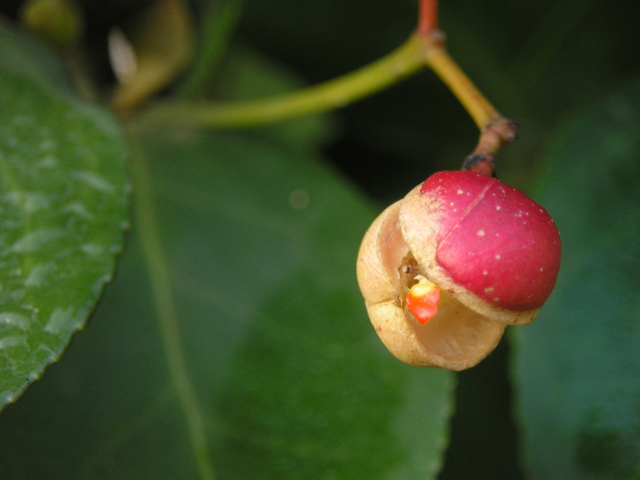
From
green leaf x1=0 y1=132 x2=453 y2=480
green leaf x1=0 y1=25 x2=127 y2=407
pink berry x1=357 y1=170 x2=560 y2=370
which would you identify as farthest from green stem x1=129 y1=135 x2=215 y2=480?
pink berry x1=357 y1=170 x2=560 y2=370

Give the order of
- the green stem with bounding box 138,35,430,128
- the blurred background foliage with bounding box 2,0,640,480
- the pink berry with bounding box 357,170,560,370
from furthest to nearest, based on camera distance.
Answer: the blurred background foliage with bounding box 2,0,640,480
the green stem with bounding box 138,35,430,128
the pink berry with bounding box 357,170,560,370

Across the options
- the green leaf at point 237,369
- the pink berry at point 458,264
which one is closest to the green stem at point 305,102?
the green leaf at point 237,369

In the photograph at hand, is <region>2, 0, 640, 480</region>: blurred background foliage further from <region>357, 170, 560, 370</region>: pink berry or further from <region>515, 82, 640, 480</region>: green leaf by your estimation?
<region>357, 170, 560, 370</region>: pink berry

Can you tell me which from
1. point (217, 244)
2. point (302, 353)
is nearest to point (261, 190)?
point (217, 244)

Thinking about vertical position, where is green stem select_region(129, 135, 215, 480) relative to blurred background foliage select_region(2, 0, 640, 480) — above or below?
below

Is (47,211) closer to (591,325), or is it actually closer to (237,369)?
(237,369)

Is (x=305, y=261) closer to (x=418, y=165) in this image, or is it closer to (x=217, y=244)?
(x=217, y=244)

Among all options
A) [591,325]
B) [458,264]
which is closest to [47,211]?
[458,264]

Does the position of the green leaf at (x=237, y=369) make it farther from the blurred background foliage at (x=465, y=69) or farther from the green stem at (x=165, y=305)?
the blurred background foliage at (x=465, y=69)
